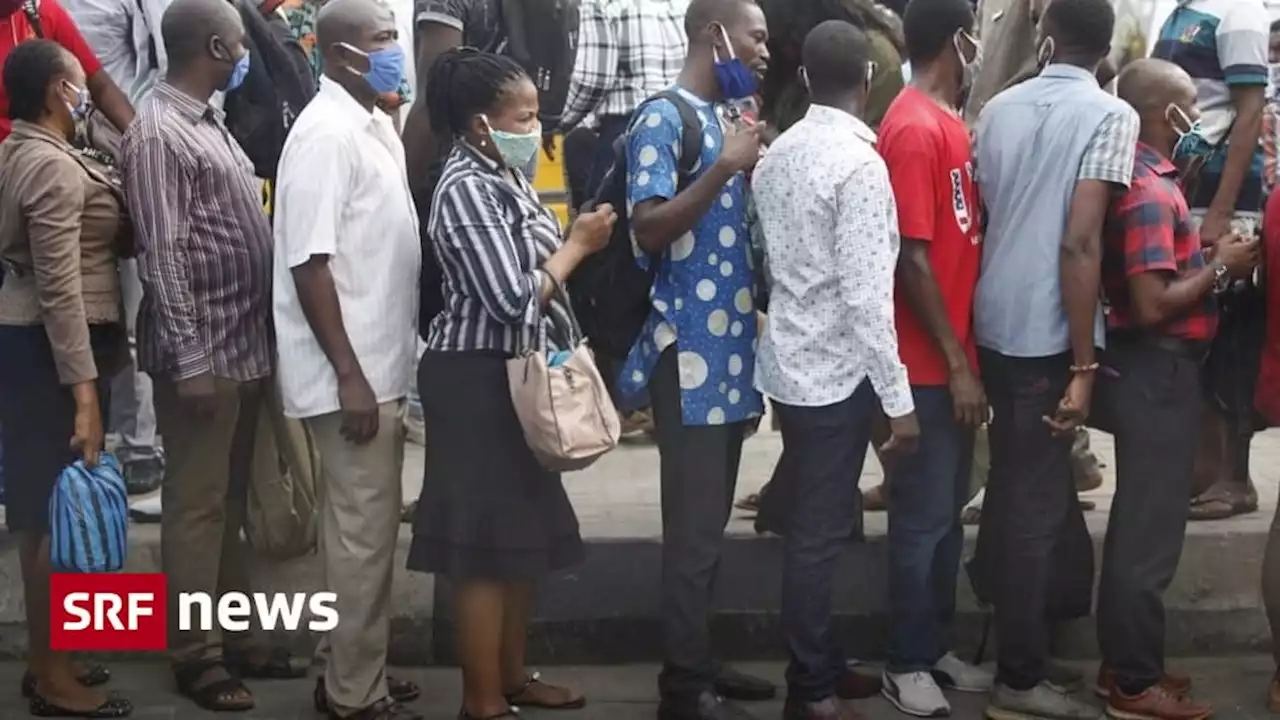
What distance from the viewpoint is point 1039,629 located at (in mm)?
4711

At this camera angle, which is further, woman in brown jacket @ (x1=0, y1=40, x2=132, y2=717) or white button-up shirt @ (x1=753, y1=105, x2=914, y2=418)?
woman in brown jacket @ (x1=0, y1=40, x2=132, y2=717)

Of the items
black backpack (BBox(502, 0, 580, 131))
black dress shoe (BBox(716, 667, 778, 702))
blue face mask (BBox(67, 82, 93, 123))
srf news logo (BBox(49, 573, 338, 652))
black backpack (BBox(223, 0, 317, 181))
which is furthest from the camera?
black backpack (BBox(502, 0, 580, 131))

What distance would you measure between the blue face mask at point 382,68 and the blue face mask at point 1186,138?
7.07ft

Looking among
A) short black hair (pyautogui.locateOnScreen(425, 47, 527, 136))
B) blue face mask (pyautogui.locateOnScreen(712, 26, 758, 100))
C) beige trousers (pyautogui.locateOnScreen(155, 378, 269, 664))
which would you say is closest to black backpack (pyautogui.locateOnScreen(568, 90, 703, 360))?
blue face mask (pyautogui.locateOnScreen(712, 26, 758, 100))

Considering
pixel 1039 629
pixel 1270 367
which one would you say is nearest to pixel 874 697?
pixel 1039 629

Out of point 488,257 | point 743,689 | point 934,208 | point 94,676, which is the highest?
point 934,208

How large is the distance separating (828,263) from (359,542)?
1488 millimetres

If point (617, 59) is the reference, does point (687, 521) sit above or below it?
below

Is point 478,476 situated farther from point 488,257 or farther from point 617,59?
point 617,59

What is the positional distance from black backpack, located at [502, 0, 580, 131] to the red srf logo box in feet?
7.45

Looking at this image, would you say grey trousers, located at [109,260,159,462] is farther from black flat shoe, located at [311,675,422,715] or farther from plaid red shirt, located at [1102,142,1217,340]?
plaid red shirt, located at [1102,142,1217,340]

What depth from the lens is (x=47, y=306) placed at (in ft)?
14.5

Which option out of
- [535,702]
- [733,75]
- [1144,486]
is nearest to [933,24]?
[733,75]

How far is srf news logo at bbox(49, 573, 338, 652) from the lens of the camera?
4.70 metres
